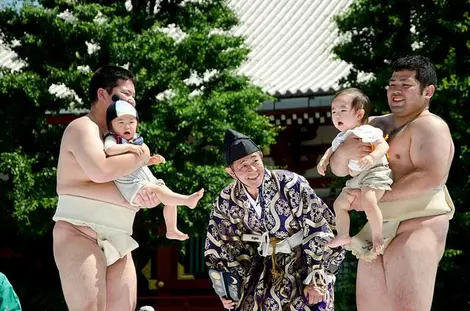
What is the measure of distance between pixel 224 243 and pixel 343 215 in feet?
2.56

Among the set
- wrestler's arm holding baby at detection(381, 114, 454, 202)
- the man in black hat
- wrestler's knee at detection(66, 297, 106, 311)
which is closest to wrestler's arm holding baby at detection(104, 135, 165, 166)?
the man in black hat

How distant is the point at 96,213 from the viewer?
4.52 meters

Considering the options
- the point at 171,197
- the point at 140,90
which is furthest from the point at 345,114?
the point at 140,90

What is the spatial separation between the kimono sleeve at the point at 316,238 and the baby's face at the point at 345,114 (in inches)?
19.8

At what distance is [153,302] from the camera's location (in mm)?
12984

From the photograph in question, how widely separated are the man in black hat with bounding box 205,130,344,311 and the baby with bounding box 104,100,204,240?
40cm

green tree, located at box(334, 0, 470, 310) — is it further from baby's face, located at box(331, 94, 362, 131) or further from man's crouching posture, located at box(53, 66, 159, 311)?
man's crouching posture, located at box(53, 66, 159, 311)

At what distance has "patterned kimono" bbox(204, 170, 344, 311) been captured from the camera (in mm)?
4824

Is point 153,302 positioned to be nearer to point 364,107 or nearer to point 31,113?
point 31,113

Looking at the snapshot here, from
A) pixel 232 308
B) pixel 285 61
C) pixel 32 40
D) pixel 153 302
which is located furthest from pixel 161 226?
Result: pixel 232 308

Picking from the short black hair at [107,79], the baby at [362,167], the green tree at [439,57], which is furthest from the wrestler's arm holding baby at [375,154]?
the green tree at [439,57]

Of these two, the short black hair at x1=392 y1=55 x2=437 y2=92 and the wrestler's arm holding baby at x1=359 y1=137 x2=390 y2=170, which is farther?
the short black hair at x1=392 y1=55 x2=437 y2=92

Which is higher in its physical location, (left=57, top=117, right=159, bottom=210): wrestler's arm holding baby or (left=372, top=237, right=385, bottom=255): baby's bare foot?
(left=57, top=117, right=159, bottom=210): wrestler's arm holding baby

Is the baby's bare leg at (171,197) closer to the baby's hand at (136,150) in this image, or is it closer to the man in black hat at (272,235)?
the baby's hand at (136,150)
